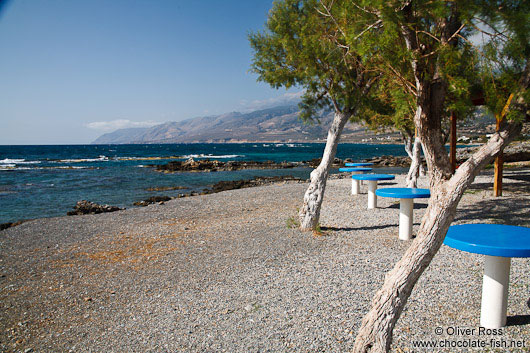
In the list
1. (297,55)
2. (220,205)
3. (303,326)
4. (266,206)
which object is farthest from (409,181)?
(303,326)

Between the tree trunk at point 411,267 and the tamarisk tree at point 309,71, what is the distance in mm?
4986

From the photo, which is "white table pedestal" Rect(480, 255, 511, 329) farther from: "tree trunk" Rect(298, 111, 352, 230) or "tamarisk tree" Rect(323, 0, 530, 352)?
"tree trunk" Rect(298, 111, 352, 230)

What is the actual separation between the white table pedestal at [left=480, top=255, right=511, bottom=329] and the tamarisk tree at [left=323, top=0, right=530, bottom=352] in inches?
→ 56.0

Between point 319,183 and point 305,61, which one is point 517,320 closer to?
point 319,183

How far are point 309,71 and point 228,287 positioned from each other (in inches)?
190

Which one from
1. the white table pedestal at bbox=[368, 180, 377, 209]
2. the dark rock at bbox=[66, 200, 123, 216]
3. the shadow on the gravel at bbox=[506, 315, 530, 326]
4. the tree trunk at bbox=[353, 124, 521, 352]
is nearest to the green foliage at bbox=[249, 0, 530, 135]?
the tree trunk at bbox=[353, 124, 521, 352]

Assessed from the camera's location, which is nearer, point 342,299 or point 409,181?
point 342,299

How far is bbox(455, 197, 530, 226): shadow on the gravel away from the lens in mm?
8492

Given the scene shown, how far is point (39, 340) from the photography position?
12.9 ft

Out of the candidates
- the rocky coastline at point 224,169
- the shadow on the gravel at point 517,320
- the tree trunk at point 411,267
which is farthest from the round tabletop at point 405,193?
the rocky coastline at point 224,169

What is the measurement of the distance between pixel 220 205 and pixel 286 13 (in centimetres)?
726

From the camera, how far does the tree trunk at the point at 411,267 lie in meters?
2.73

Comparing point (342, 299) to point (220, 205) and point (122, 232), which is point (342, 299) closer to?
point (122, 232)

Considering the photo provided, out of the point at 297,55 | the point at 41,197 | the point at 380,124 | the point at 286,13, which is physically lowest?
the point at 41,197
